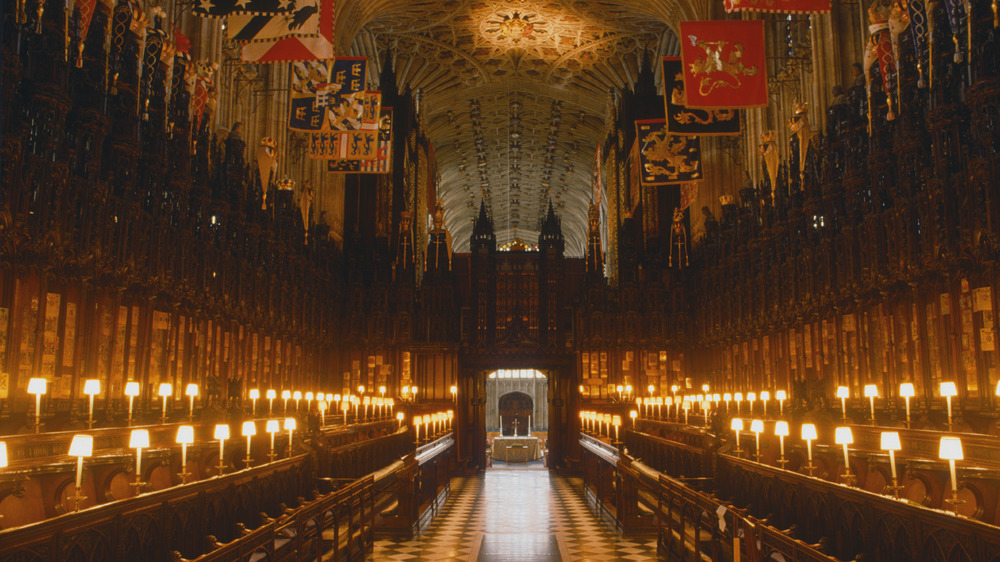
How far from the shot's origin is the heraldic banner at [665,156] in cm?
1952

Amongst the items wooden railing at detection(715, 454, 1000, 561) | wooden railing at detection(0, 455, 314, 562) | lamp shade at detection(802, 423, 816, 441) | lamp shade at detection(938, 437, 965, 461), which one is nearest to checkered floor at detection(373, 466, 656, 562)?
wooden railing at detection(715, 454, 1000, 561)

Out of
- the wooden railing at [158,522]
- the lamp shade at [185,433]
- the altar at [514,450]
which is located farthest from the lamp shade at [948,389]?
the altar at [514,450]

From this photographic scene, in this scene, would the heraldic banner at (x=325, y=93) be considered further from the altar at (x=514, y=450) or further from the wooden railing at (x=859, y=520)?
the altar at (x=514, y=450)

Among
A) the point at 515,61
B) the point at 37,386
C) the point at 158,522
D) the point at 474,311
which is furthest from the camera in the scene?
the point at 515,61

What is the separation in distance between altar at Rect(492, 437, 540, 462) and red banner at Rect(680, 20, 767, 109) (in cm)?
2002

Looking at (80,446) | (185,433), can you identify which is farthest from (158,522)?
(185,433)

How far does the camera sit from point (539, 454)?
3169 cm

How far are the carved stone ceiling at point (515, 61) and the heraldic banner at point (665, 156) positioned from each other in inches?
467

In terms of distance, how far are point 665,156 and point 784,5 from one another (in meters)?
7.74

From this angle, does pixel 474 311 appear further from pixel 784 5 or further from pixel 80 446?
pixel 80 446

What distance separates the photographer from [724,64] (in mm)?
13641

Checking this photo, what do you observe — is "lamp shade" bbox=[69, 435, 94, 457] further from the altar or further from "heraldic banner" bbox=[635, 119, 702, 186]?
the altar

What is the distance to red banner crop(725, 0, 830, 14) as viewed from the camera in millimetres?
12188

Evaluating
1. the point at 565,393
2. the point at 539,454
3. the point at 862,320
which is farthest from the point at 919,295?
the point at 539,454
